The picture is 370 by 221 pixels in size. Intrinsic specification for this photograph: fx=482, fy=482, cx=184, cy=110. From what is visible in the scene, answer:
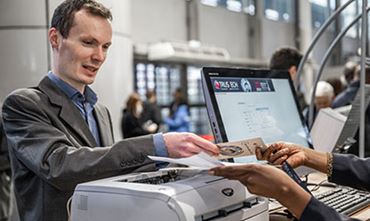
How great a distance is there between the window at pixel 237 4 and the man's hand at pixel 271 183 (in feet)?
25.4

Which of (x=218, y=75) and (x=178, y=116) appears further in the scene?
(x=178, y=116)

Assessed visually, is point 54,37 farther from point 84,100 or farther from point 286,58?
point 286,58

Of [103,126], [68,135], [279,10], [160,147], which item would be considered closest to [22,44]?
[103,126]

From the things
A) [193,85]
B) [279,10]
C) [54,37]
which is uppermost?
[279,10]

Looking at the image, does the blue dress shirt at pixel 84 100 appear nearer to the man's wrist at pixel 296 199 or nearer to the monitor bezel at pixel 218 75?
the monitor bezel at pixel 218 75

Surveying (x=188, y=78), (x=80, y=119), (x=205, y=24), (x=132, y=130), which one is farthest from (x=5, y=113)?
(x=205, y=24)

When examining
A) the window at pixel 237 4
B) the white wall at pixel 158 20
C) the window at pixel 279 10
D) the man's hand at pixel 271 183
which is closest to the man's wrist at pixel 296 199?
the man's hand at pixel 271 183

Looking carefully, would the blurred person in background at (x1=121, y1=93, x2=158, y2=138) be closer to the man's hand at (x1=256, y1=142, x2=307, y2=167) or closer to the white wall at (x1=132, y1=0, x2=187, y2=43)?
the white wall at (x1=132, y1=0, x2=187, y2=43)

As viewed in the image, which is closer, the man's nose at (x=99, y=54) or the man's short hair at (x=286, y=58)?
the man's nose at (x=99, y=54)

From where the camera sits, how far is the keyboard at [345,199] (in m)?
1.40

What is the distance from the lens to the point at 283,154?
1.33 metres

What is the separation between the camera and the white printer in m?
0.94

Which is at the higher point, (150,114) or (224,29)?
(224,29)

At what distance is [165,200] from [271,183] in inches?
8.6
